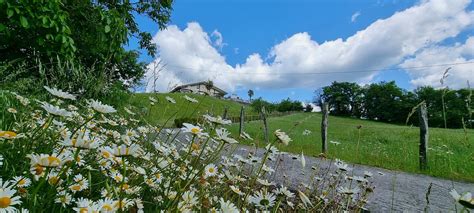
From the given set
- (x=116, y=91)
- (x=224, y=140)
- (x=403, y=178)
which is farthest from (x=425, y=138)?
(x=224, y=140)

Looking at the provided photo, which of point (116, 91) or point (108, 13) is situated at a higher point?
point (108, 13)

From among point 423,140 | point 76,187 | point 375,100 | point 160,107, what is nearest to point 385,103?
point 375,100

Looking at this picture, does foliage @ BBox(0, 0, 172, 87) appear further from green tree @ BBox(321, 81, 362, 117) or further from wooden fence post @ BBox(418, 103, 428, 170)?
green tree @ BBox(321, 81, 362, 117)

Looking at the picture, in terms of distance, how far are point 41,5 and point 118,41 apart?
134cm

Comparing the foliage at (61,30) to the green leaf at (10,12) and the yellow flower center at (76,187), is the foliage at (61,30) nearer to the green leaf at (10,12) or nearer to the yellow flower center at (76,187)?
the green leaf at (10,12)

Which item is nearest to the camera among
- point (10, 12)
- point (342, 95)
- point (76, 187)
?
point (76, 187)

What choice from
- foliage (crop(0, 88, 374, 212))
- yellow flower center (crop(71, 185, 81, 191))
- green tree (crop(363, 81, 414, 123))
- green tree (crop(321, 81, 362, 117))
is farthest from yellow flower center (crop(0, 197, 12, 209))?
→ green tree (crop(321, 81, 362, 117))

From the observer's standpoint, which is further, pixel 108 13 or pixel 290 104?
pixel 290 104

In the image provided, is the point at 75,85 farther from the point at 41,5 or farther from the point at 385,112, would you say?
the point at 385,112

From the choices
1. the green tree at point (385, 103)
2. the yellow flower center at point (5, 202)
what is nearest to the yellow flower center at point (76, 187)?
the yellow flower center at point (5, 202)

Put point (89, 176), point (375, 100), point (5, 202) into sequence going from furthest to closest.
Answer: point (375, 100) < point (89, 176) < point (5, 202)

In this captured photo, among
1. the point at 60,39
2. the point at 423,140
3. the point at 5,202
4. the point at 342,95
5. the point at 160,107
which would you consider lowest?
the point at 423,140

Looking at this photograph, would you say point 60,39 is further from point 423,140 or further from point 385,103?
point 385,103

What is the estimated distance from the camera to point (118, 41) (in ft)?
20.1
